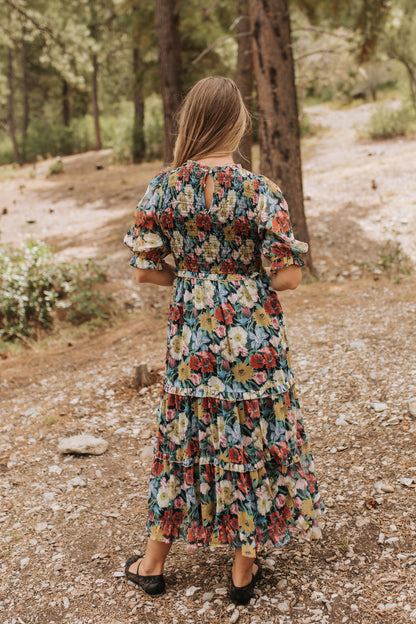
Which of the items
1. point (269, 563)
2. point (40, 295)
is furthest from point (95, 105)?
point (269, 563)

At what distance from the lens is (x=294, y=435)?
85.0 inches

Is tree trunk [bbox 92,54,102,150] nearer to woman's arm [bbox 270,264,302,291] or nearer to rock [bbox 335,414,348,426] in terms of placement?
rock [bbox 335,414,348,426]

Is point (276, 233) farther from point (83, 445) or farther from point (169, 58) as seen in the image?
point (169, 58)

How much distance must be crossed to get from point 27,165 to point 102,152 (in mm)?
3173

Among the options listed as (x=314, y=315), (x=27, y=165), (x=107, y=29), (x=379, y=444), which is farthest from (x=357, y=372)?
(x=107, y=29)

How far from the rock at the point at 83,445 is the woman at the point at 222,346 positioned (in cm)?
153

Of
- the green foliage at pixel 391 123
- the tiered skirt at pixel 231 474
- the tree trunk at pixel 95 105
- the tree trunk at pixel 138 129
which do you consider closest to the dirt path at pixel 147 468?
the tiered skirt at pixel 231 474

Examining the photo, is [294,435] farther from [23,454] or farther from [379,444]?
[23,454]

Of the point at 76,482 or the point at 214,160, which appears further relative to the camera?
the point at 76,482

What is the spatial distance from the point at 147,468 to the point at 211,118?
233 centimetres

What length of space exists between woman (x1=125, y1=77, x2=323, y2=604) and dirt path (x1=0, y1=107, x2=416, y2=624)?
0.34m

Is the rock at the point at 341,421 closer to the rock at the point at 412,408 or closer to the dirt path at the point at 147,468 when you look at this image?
the dirt path at the point at 147,468

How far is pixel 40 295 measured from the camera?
6.79 m

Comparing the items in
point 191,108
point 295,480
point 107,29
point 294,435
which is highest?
point 107,29
